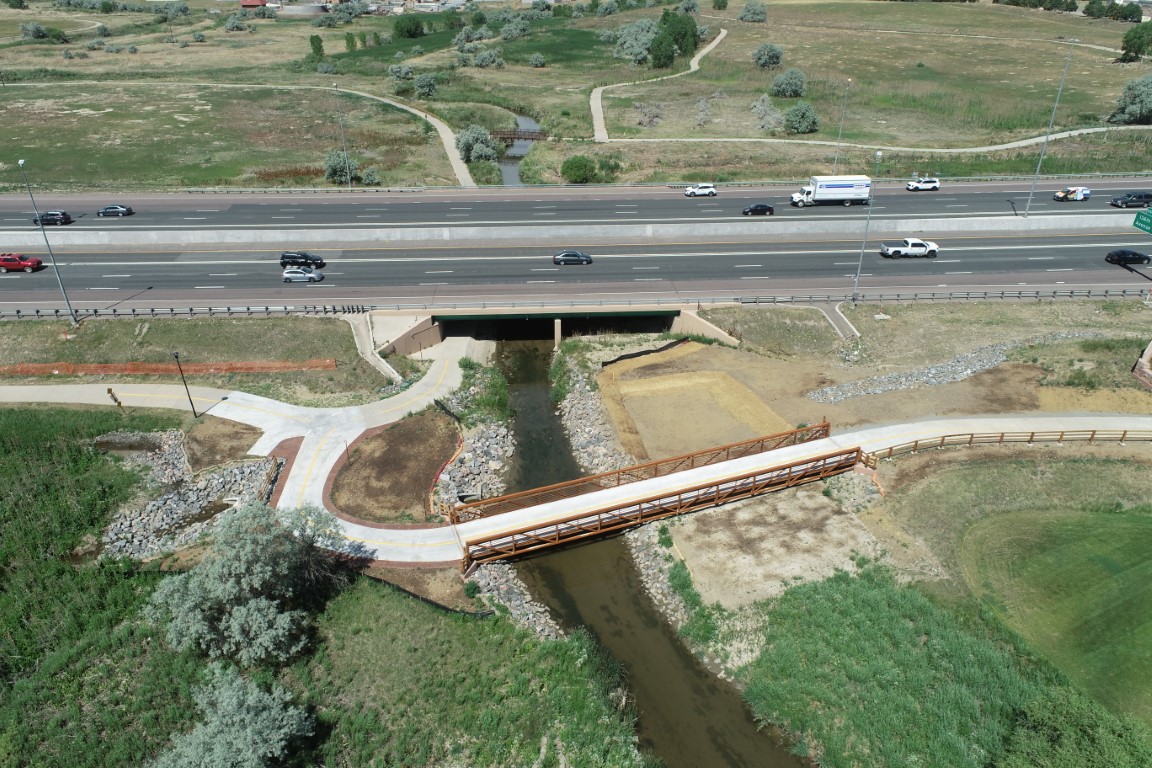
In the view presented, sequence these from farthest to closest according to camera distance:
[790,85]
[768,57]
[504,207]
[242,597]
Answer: [768,57] < [790,85] < [504,207] < [242,597]

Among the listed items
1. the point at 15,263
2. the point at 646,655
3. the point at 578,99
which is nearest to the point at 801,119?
the point at 578,99

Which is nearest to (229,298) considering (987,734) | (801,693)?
(801,693)

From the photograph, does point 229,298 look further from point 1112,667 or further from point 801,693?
point 1112,667

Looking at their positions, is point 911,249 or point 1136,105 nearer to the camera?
point 911,249

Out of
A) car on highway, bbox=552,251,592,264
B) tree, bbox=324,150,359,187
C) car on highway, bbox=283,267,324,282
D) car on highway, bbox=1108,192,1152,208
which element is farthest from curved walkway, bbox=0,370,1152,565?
tree, bbox=324,150,359,187

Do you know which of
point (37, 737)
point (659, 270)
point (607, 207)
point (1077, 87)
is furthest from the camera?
point (1077, 87)

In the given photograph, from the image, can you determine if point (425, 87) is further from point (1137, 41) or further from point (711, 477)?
point (1137, 41)
